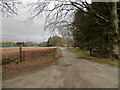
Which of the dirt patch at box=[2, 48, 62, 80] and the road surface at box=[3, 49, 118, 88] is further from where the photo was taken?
the dirt patch at box=[2, 48, 62, 80]

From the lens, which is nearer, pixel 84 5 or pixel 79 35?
pixel 84 5

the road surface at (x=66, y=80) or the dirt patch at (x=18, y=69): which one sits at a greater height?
the road surface at (x=66, y=80)

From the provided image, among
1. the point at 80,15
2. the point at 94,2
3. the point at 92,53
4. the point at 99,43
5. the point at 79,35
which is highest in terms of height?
the point at 94,2

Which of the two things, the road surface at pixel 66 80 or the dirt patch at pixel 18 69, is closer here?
the road surface at pixel 66 80

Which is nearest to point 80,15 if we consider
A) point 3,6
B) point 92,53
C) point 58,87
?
point 92,53

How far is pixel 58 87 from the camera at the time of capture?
15.8ft

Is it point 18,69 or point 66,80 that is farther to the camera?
point 18,69

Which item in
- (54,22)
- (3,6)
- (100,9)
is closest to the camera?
(3,6)

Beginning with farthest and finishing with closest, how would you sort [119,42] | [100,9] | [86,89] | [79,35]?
[79,35]
[100,9]
[119,42]
[86,89]

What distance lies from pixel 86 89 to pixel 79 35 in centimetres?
1823

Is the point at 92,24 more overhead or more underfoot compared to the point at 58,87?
more overhead

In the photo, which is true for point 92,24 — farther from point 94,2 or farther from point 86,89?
point 86,89

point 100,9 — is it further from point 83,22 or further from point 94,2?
point 83,22

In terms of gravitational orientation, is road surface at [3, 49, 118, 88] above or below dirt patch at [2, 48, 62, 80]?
above
